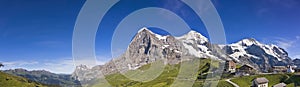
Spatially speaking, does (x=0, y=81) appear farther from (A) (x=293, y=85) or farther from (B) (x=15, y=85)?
(A) (x=293, y=85)

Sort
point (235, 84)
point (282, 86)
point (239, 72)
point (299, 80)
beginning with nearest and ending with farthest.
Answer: point (282, 86) → point (299, 80) → point (235, 84) → point (239, 72)

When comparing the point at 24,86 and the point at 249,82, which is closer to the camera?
the point at 249,82

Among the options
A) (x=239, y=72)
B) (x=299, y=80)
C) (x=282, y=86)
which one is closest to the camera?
(x=282, y=86)

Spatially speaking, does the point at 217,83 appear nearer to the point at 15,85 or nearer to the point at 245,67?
the point at 245,67

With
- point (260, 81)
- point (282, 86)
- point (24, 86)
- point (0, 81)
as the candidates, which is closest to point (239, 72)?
point (260, 81)

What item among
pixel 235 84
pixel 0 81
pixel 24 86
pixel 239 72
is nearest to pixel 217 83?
pixel 235 84

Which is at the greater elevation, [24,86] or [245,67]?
[245,67]


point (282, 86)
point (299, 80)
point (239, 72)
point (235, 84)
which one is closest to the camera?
point (282, 86)

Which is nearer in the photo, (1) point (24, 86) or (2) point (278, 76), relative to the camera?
(2) point (278, 76)

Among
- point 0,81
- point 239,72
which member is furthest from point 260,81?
point 0,81
